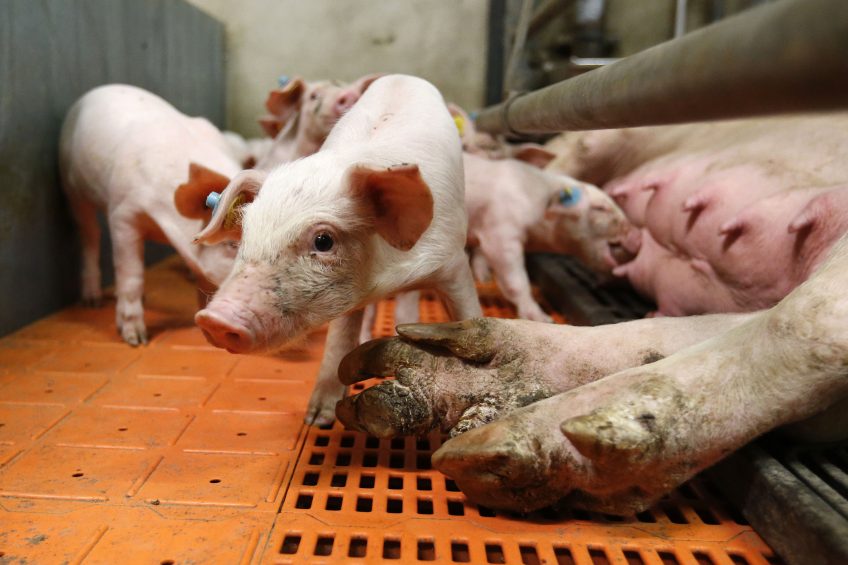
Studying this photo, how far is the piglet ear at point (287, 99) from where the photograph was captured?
3.64 metres

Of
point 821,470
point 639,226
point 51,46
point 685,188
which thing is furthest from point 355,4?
point 821,470

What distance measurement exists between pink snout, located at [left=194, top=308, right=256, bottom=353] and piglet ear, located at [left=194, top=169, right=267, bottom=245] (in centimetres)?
31

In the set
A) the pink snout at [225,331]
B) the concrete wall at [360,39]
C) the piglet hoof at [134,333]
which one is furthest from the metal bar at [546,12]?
the pink snout at [225,331]

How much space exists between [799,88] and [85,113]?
2999 millimetres

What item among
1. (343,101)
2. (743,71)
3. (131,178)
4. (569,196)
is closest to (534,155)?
Result: (569,196)

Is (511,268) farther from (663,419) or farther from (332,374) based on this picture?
(663,419)

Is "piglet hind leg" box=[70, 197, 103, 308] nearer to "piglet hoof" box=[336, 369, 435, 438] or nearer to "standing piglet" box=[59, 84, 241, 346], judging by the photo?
"standing piglet" box=[59, 84, 241, 346]

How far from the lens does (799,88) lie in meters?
0.80

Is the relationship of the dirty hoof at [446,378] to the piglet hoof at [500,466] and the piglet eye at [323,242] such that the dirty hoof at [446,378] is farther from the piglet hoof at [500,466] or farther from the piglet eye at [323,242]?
the piglet eye at [323,242]

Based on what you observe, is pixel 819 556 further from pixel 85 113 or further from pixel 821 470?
pixel 85 113

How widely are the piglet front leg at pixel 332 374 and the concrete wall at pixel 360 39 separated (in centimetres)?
372

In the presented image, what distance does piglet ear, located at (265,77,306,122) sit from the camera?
3645 mm

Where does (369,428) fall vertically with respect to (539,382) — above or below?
below

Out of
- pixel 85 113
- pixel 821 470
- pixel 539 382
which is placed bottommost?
pixel 821 470
